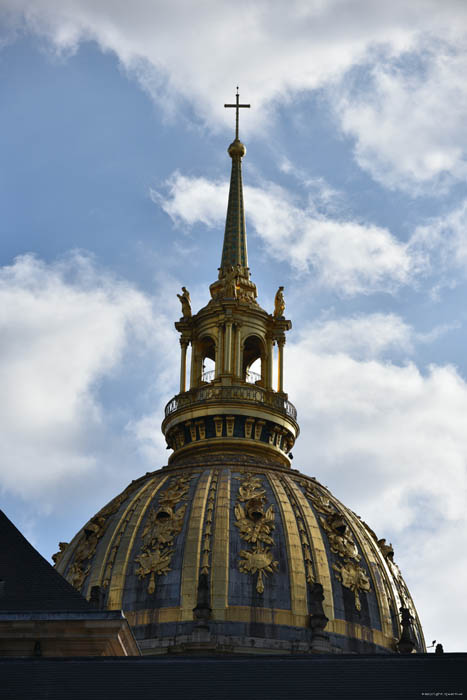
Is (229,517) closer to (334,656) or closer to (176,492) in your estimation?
(176,492)

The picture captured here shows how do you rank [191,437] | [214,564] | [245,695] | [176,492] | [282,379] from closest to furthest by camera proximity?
1. [245,695]
2. [214,564]
3. [176,492]
4. [191,437]
5. [282,379]

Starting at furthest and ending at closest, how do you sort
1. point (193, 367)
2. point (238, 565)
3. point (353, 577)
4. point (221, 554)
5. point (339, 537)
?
1. point (193, 367)
2. point (339, 537)
3. point (353, 577)
4. point (221, 554)
5. point (238, 565)

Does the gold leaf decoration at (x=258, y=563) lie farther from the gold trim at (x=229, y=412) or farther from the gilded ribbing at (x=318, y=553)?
the gold trim at (x=229, y=412)

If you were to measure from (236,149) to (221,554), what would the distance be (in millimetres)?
36741

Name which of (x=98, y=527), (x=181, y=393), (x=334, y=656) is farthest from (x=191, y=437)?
(x=334, y=656)

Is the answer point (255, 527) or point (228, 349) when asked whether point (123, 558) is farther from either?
point (228, 349)

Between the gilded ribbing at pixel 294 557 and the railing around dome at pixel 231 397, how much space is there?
830 centimetres

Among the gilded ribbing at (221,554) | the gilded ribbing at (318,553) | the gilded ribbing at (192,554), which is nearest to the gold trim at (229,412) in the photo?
the gilded ribbing at (221,554)

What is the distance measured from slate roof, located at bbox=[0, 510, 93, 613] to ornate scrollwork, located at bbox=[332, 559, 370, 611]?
27.1 metres

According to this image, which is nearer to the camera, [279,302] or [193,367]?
[193,367]

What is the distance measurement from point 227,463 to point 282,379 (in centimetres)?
1194

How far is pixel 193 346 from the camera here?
298 feet

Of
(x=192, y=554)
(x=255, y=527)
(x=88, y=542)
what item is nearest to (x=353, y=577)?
(x=255, y=527)

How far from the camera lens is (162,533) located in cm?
7438
